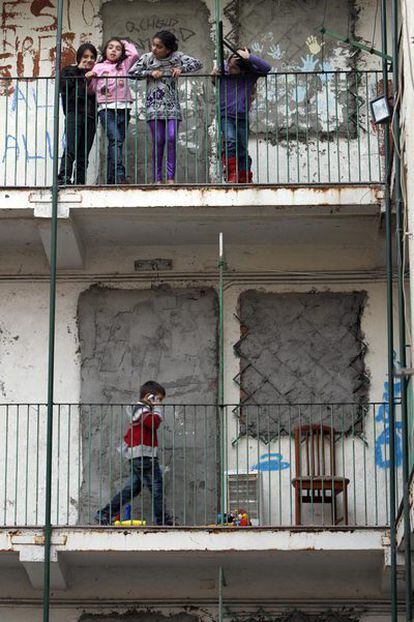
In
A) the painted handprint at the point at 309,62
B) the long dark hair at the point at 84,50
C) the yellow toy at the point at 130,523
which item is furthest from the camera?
the painted handprint at the point at 309,62

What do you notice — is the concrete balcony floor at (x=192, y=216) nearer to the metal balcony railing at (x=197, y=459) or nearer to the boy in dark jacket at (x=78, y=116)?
the boy in dark jacket at (x=78, y=116)

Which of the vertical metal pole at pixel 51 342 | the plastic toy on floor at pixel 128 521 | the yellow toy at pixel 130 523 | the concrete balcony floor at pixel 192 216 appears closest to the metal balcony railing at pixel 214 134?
the concrete balcony floor at pixel 192 216

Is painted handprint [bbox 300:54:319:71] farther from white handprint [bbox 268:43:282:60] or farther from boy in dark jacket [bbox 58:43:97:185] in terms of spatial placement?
boy in dark jacket [bbox 58:43:97:185]

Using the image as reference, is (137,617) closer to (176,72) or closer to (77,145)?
(77,145)

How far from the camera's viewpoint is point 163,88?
18516 millimetres

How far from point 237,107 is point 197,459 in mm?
3537

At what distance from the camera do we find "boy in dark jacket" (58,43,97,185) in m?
18.5

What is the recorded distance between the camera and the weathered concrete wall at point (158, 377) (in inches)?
727

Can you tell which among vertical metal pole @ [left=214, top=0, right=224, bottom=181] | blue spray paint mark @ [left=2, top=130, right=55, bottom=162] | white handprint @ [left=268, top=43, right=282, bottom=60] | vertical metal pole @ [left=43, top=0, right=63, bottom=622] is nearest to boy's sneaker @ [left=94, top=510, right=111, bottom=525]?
vertical metal pole @ [left=43, top=0, right=63, bottom=622]

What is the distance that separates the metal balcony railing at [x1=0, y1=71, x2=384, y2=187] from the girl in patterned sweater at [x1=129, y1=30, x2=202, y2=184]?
196 mm

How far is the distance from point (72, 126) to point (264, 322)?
2.78 meters

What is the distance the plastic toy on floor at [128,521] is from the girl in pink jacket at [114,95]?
10.7 feet

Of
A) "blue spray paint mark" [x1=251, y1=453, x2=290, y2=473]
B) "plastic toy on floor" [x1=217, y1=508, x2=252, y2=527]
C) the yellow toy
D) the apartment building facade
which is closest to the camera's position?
the yellow toy

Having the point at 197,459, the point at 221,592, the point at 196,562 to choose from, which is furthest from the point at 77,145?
the point at 221,592
